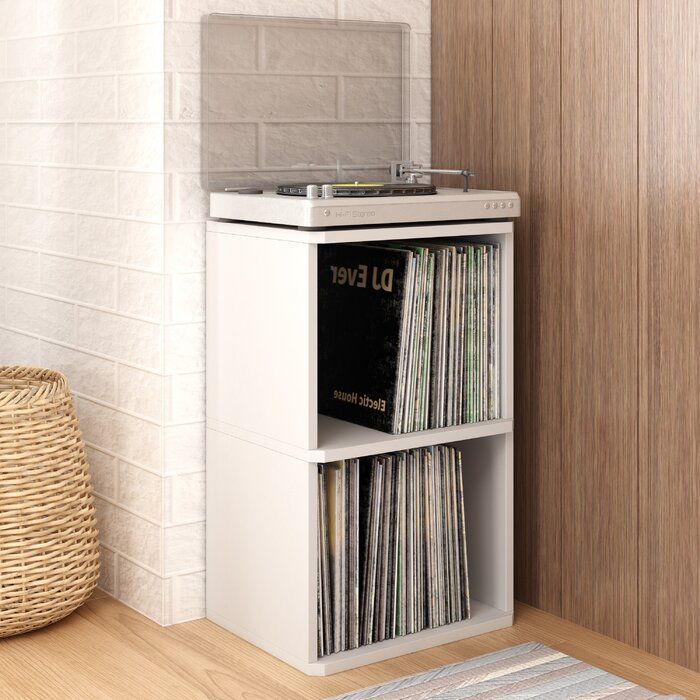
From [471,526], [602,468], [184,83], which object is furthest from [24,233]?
[602,468]

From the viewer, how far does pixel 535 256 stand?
2.05 m

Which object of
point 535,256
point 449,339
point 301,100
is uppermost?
point 301,100

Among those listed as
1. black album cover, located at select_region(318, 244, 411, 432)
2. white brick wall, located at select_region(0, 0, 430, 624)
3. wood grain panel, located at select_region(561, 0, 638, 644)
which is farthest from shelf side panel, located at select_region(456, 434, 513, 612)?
white brick wall, located at select_region(0, 0, 430, 624)

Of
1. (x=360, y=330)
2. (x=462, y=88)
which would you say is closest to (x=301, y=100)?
(x=462, y=88)

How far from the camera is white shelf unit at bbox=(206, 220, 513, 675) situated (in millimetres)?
1821

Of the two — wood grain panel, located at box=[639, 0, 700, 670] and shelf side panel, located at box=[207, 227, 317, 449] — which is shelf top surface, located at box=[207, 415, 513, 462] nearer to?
shelf side panel, located at box=[207, 227, 317, 449]

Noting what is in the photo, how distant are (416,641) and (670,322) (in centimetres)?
67

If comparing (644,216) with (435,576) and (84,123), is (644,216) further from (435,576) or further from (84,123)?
(84,123)

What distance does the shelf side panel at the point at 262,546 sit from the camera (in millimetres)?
1841

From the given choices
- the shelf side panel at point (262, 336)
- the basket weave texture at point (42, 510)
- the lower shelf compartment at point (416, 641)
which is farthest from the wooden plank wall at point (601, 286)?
the basket weave texture at point (42, 510)

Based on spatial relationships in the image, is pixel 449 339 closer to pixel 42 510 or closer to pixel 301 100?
pixel 301 100

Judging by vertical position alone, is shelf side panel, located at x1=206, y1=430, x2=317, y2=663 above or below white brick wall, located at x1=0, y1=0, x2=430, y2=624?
below

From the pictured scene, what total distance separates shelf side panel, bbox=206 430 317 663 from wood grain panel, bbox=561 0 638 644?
0.48 m

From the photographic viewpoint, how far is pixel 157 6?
1.94 metres
